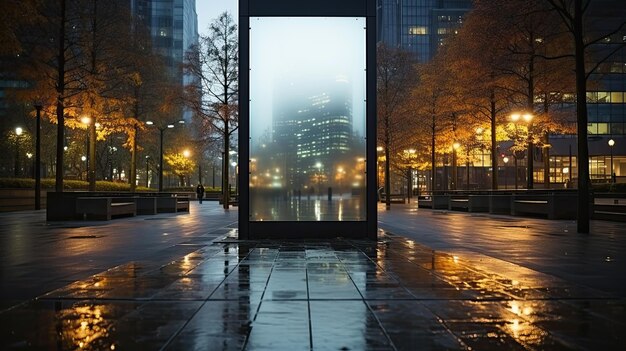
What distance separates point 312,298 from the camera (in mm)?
6379

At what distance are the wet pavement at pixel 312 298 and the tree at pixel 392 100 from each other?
103 feet

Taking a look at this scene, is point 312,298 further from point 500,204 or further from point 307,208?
point 500,204

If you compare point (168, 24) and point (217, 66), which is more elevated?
point (168, 24)

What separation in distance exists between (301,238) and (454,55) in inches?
1000

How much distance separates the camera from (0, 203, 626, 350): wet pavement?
4.72 meters

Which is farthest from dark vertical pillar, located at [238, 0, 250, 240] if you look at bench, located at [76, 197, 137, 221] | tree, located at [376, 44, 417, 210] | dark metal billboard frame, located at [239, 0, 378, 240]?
tree, located at [376, 44, 417, 210]

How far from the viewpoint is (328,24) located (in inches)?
539

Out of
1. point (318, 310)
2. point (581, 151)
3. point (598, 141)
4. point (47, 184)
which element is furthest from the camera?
point (598, 141)

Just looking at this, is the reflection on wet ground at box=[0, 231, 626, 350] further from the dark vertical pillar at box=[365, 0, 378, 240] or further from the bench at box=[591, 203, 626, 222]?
the bench at box=[591, 203, 626, 222]

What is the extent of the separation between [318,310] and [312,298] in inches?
24.4

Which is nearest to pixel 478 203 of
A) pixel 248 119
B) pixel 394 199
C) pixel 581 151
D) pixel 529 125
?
pixel 529 125

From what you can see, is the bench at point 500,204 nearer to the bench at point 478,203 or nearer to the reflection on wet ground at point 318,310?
the bench at point 478,203

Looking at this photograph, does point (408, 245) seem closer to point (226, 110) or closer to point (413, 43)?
point (226, 110)

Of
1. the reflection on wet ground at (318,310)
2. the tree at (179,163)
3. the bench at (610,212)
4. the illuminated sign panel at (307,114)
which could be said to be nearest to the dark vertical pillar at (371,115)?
the illuminated sign panel at (307,114)
